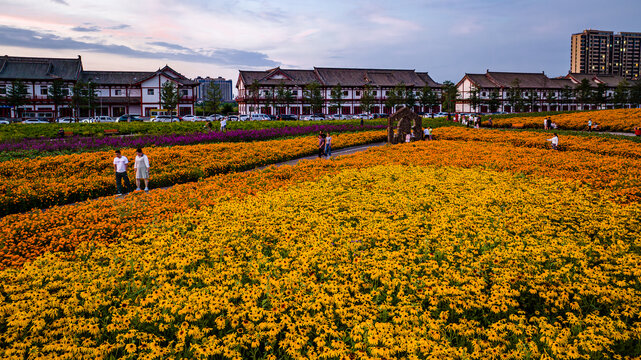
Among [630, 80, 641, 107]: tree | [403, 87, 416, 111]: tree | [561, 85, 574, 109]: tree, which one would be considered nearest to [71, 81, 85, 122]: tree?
[403, 87, 416, 111]: tree

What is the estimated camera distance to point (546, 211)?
1039 cm

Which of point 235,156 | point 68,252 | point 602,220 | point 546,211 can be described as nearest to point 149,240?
point 68,252

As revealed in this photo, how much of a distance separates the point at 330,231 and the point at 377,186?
16.4ft

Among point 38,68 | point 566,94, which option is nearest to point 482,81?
point 566,94

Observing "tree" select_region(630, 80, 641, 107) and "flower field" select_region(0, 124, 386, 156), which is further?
"tree" select_region(630, 80, 641, 107)

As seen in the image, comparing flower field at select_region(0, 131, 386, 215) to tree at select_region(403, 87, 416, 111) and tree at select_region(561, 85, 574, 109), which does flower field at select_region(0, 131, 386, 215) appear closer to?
tree at select_region(403, 87, 416, 111)

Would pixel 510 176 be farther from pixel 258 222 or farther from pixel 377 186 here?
pixel 258 222

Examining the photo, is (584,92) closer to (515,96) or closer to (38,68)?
(515,96)

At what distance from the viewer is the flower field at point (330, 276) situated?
202 inches

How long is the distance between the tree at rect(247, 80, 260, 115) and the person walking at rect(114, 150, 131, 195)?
2118 inches

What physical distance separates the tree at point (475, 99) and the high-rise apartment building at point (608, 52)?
14268cm

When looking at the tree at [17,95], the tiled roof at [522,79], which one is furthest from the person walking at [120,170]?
the tiled roof at [522,79]

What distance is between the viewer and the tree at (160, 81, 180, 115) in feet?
197

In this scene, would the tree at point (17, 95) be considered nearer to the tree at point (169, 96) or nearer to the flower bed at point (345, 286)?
the tree at point (169, 96)
